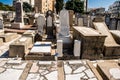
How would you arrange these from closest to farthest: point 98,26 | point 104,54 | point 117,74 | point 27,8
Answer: point 117,74 < point 104,54 < point 98,26 < point 27,8

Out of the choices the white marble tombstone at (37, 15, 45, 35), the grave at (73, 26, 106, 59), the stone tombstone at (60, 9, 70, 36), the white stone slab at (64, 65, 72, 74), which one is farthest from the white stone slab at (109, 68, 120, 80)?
the white marble tombstone at (37, 15, 45, 35)

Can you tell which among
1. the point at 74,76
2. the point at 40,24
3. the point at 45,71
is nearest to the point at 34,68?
the point at 45,71

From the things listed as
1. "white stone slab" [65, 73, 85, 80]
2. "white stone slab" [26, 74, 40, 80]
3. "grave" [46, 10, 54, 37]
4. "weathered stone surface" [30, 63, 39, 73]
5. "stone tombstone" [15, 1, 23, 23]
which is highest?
"stone tombstone" [15, 1, 23, 23]

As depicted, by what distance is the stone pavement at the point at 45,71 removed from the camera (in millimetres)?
4414

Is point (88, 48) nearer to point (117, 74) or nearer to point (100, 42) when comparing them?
point (100, 42)

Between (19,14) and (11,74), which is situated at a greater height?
(19,14)

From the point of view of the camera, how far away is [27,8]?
67625 mm

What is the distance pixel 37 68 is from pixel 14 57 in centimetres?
212

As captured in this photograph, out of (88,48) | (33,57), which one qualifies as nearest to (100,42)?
(88,48)

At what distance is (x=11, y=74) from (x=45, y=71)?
106 centimetres

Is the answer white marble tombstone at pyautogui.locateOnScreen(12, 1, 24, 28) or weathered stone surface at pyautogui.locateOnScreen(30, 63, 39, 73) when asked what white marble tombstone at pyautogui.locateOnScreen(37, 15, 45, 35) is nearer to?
weathered stone surface at pyautogui.locateOnScreen(30, 63, 39, 73)

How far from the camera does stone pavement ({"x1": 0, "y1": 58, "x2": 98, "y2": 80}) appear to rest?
4414mm

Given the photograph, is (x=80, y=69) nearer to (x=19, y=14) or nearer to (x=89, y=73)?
(x=89, y=73)

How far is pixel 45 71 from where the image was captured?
4777 mm
